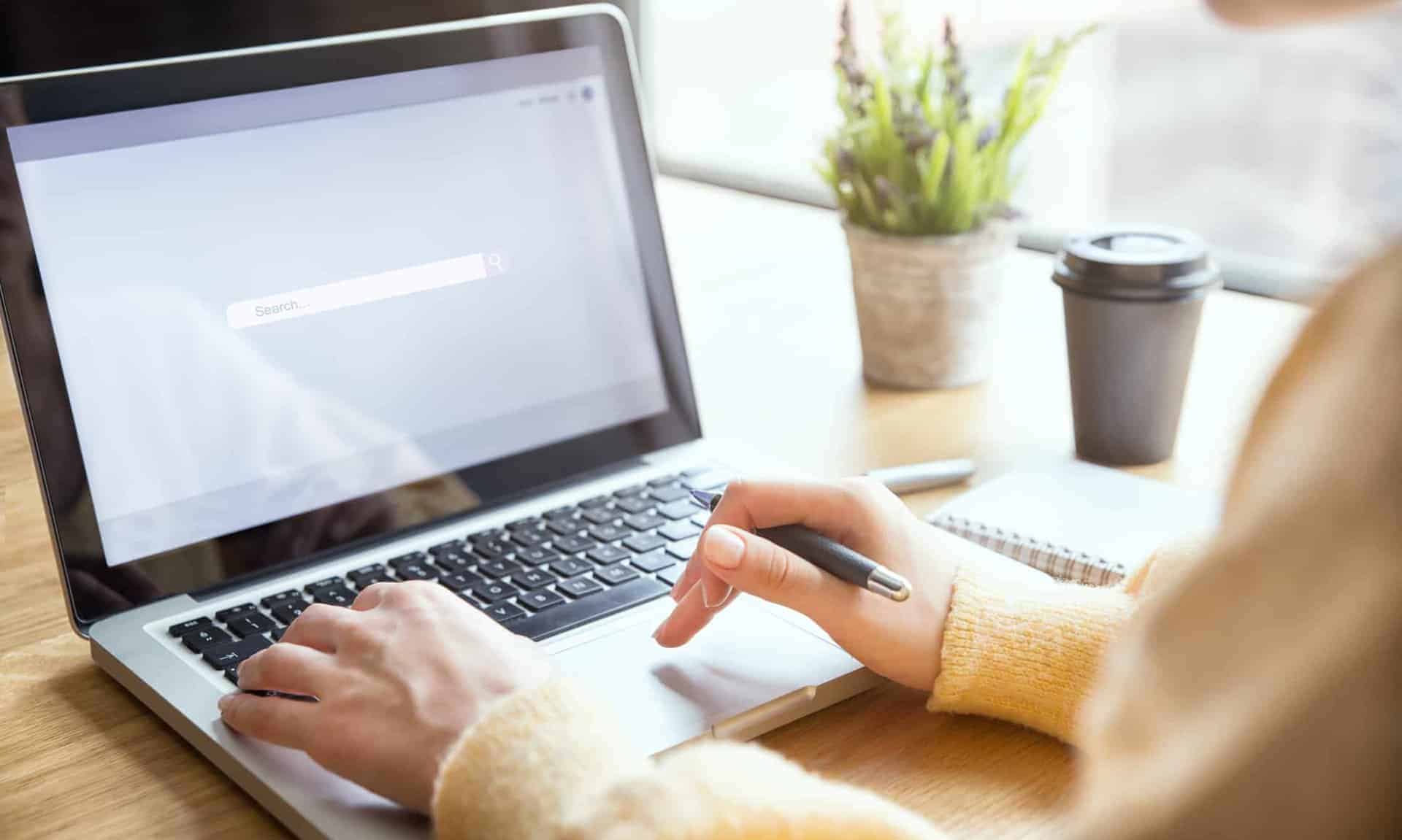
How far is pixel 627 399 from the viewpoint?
0.95 meters

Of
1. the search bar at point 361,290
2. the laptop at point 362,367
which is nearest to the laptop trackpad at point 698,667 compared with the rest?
the laptop at point 362,367

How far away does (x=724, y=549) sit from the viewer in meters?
0.69

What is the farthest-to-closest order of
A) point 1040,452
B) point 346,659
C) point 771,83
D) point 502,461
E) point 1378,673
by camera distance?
point 771,83, point 1040,452, point 502,461, point 346,659, point 1378,673

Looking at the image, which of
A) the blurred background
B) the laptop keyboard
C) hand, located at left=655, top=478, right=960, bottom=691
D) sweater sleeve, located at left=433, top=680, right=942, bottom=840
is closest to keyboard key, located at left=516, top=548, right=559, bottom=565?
the laptop keyboard

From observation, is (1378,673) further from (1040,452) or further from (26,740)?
(1040,452)

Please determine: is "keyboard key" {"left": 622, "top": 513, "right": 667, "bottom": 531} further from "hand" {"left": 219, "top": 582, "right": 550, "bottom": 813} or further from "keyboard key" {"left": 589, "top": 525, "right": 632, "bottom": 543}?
"hand" {"left": 219, "top": 582, "right": 550, "bottom": 813}

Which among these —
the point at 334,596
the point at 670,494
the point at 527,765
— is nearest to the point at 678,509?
the point at 670,494

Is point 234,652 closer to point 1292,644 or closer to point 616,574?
point 616,574

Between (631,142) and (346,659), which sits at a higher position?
(631,142)

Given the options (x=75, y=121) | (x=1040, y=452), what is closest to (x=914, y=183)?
(x=1040, y=452)

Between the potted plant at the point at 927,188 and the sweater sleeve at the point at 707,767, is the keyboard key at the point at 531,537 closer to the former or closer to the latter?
the sweater sleeve at the point at 707,767

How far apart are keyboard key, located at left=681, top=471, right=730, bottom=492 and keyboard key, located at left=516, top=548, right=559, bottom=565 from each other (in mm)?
123

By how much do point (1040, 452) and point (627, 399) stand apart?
0.33 meters

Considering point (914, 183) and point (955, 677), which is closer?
point (955, 677)
